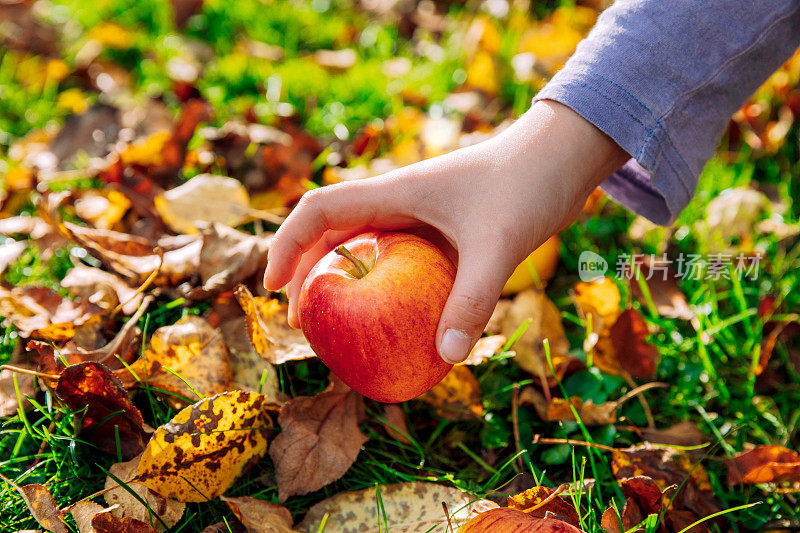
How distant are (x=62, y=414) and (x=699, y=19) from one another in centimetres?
192

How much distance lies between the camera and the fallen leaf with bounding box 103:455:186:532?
1385 mm

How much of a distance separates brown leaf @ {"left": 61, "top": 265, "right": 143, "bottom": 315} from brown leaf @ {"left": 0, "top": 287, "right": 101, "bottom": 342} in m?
0.04

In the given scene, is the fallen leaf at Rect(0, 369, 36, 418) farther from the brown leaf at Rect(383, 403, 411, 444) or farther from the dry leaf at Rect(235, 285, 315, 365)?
the brown leaf at Rect(383, 403, 411, 444)

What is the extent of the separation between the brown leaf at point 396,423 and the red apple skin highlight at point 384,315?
25 cm

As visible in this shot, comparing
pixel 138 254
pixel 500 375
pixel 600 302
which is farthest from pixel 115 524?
pixel 600 302

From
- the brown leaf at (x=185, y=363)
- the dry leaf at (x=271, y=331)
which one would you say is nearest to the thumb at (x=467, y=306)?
the dry leaf at (x=271, y=331)

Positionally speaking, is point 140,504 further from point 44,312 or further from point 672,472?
point 672,472

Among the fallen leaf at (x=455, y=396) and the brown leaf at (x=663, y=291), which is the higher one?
the brown leaf at (x=663, y=291)

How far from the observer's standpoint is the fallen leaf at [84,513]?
4.33 ft

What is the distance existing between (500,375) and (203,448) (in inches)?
33.3

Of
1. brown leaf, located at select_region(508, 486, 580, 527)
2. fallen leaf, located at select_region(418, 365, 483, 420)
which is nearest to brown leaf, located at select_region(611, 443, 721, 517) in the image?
brown leaf, located at select_region(508, 486, 580, 527)

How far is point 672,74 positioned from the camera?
5.31ft

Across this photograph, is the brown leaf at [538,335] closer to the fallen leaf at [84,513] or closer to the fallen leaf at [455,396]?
the fallen leaf at [455,396]

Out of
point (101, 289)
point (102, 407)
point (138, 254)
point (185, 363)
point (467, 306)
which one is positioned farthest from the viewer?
point (138, 254)
